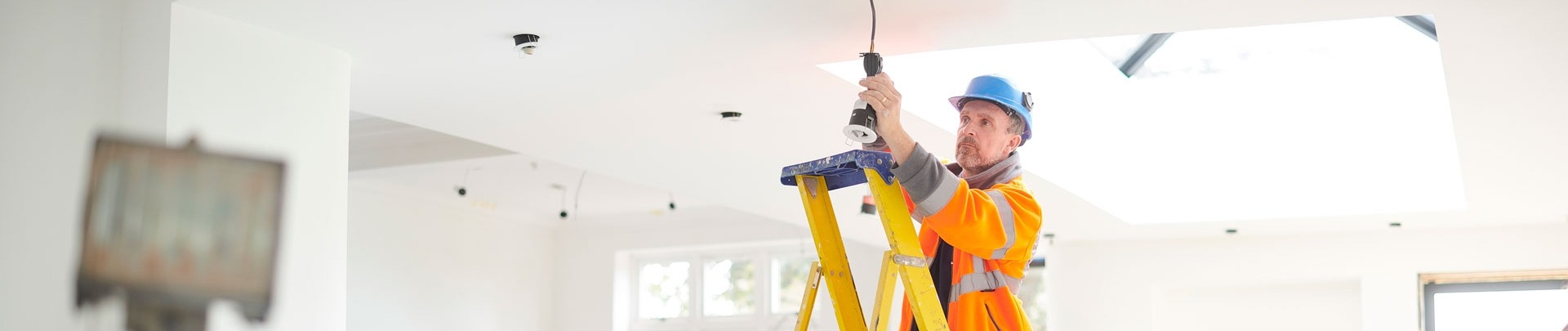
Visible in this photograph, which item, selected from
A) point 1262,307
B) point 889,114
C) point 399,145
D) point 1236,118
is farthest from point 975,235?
point 1262,307

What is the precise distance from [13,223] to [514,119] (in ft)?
6.75

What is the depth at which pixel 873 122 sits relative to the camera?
8.31 ft

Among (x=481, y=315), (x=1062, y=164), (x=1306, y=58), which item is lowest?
(x=481, y=315)

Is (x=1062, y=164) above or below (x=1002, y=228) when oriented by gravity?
above

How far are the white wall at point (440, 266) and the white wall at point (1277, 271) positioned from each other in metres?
A: 4.12

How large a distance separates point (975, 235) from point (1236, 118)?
14.6 ft

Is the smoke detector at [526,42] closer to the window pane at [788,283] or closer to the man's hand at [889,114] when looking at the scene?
the man's hand at [889,114]

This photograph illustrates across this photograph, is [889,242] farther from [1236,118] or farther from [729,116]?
[1236,118]

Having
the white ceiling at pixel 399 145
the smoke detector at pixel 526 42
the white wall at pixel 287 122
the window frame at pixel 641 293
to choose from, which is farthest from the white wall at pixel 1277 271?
the white wall at pixel 287 122

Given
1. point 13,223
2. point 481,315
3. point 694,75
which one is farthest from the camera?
point 481,315

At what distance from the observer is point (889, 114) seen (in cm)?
253

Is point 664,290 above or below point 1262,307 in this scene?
above

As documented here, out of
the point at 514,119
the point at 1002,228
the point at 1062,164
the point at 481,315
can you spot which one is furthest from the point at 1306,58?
the point at 481,315

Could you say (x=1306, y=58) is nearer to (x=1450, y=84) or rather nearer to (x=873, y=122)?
(x=1450, y=84)
